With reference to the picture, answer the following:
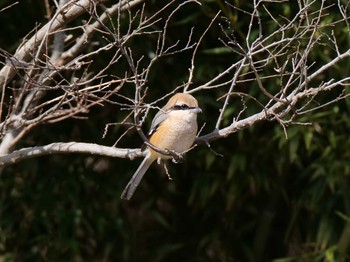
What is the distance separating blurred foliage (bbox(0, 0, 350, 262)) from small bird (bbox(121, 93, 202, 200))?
1.06 meters

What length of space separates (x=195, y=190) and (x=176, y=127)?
1.76m

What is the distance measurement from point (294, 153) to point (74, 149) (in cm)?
182

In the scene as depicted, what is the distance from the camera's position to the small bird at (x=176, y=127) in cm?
390

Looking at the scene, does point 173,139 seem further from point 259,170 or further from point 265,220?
point 265,220

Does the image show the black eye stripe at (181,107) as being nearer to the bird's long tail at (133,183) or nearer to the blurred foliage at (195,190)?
the bird's long tail at (133,183)

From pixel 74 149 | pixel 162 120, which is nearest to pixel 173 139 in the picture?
pixel 162 120

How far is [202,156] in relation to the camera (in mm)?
5582

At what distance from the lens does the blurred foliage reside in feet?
17.3

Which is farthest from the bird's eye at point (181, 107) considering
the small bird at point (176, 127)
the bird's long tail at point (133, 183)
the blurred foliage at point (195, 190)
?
the blurred foliage at point (195, 190)

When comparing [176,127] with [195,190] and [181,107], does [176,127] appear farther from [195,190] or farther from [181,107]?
[195,190]

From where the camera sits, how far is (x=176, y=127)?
398 centimetres

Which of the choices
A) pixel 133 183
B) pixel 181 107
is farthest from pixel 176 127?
pixel 133 183

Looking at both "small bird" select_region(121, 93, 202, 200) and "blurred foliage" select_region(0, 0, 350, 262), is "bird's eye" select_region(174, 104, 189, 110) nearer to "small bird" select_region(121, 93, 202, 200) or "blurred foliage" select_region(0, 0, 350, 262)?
"small bird" select_region(121, 93, 202, 200)

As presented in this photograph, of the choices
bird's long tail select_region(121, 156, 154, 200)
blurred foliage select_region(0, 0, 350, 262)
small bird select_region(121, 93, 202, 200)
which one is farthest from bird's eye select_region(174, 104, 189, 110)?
blurred foliage select_region(0, 0, 350, 262)
